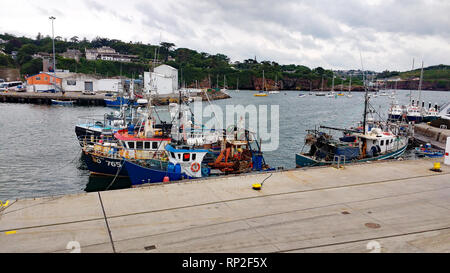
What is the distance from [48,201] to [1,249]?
12.5 ft

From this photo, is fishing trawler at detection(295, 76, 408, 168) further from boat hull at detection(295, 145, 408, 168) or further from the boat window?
the boat window

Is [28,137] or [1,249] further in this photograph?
[28,137]

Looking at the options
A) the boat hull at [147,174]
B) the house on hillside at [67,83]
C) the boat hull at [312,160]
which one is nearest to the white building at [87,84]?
the house on hillside at [67,83]

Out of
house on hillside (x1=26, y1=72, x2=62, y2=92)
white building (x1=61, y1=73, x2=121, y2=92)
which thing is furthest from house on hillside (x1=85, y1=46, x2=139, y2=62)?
house on hillside (x1=26, y1=72, x2=62, y2=92)

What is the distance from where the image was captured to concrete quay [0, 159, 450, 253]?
10094 millimetres

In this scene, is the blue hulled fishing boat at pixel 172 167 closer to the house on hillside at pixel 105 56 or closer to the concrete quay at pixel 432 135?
the concrete quay at pixel 432 135

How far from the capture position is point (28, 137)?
3978cm

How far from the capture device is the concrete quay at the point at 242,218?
1009 centimetres

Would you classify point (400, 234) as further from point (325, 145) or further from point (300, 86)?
point (300, 86)

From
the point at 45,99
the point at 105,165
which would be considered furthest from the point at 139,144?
the point at 45,99

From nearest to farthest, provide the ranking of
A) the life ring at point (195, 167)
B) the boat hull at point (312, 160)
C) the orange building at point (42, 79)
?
the life ring at point (195, 167), the boat hull at point (312, 160), the orange building at point (42, 79)

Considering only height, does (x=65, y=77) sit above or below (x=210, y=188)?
above
